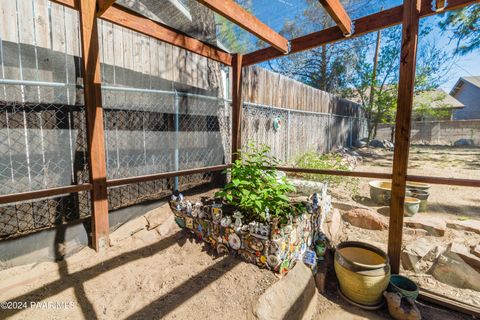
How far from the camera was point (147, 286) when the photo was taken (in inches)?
67.3

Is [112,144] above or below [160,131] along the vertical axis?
below

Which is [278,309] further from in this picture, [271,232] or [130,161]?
[130,161]

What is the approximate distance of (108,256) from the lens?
6.49 ft

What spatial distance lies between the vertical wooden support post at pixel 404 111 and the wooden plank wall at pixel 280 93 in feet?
8.26

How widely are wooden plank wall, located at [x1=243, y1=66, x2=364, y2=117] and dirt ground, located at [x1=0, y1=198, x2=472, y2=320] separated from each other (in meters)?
2.93

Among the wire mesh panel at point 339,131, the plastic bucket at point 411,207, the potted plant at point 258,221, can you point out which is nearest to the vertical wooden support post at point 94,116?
the potted plant at point 258,221

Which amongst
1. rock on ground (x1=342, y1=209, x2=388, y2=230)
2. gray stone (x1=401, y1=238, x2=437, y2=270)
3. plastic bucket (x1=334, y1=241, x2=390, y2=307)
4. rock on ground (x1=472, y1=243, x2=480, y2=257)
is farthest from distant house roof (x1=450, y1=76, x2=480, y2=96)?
plastic bucket (x1=334, y1=241, x2=390, y2=307)

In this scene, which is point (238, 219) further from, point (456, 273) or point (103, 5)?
point (456, 273)

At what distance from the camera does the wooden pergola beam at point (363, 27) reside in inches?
74.1

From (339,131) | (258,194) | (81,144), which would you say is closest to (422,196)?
(258,194)

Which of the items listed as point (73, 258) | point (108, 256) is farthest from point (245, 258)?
point (73, 258)

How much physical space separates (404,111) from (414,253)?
163cm

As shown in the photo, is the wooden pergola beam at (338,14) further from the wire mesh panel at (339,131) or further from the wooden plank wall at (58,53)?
the wire mesh panel at (339,131)

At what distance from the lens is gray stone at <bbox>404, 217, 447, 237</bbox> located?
2951 millimetres
